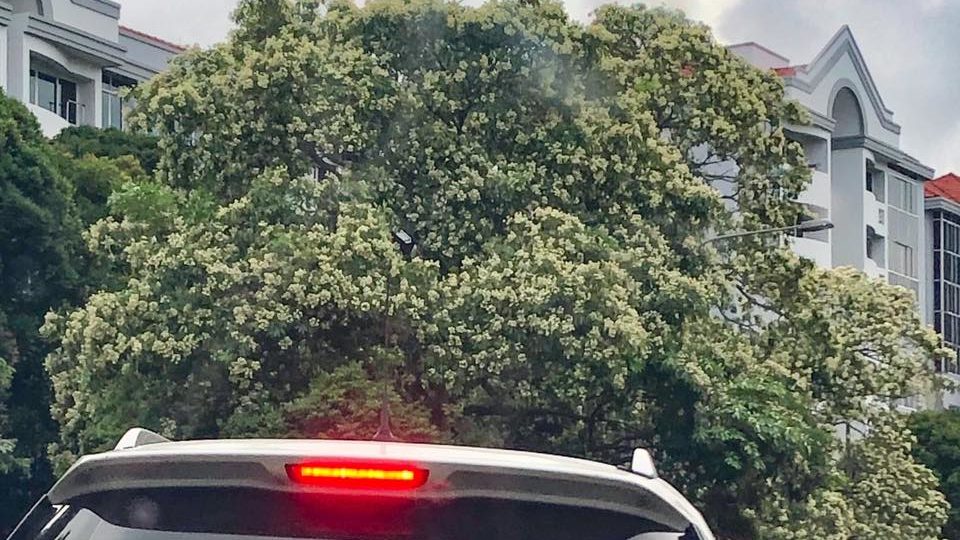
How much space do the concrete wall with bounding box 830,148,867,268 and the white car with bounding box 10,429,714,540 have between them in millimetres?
57209

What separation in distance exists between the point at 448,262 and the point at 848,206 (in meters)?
38.5

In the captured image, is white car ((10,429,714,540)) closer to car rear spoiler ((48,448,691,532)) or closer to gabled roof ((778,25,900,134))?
car rear spoiler ((48,448,691,532))

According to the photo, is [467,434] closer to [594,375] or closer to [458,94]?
[594,375]

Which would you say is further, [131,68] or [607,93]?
[131,68]

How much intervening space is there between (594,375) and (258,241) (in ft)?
14.5

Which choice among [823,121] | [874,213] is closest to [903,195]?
[874,213]

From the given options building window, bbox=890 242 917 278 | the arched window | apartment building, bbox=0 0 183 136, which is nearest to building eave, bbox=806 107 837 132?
the arched window

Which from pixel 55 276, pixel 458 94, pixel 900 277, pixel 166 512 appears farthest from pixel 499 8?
pixel 900 277

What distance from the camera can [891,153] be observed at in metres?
63.2

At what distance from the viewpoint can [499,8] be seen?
2502 cm

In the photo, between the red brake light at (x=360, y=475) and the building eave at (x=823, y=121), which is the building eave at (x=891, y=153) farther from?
the red brake light at (x=360, y=475)

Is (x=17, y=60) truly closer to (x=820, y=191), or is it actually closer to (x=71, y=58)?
(x=71, y=58)

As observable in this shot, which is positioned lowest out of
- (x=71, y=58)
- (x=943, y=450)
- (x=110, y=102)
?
(x=943, y=450)

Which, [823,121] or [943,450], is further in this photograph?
[823,121]
